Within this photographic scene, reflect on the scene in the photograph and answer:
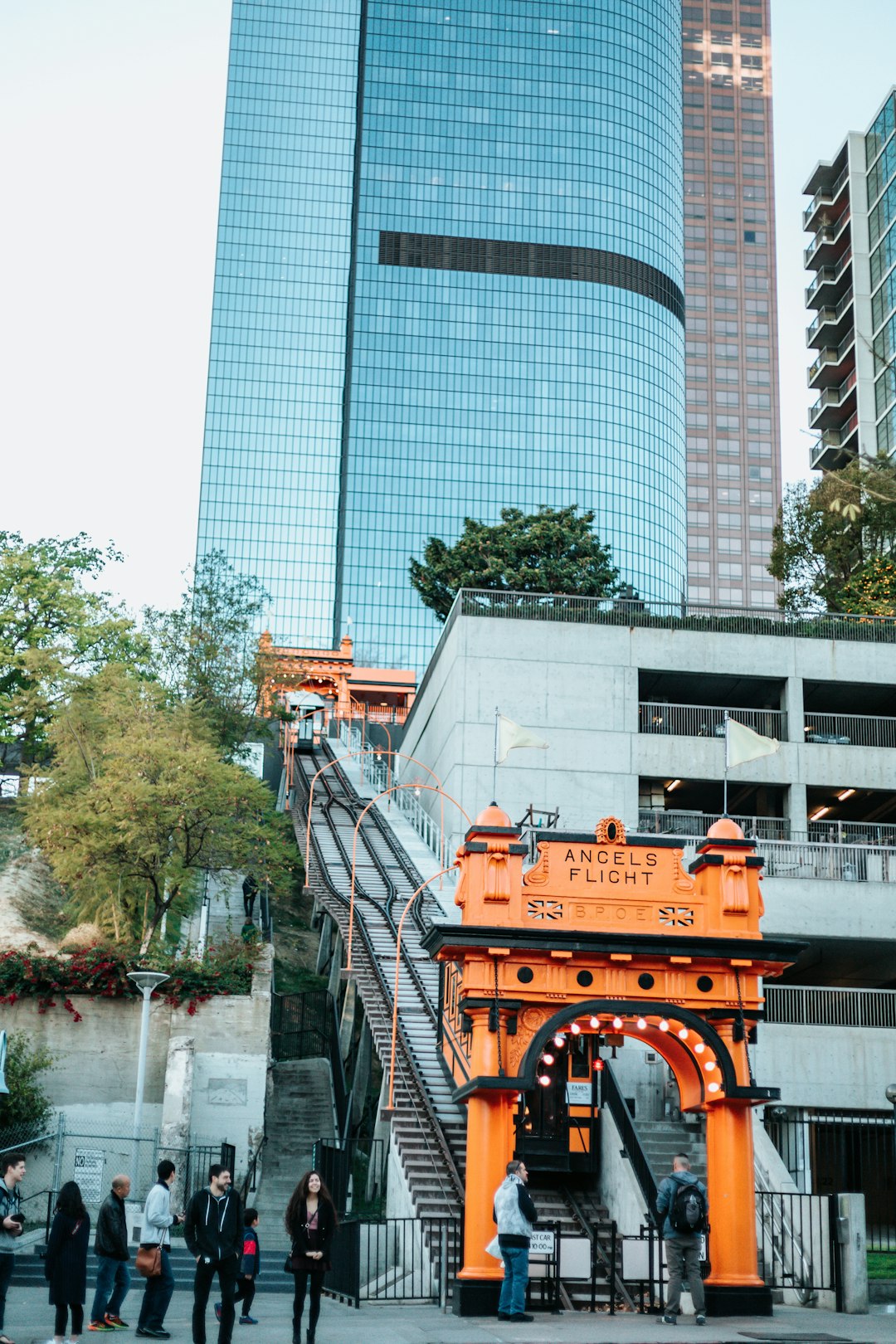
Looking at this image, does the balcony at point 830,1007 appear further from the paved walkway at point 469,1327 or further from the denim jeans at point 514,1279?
the denim jeans at point 514,1279

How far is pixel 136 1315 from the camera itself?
54.8 ft

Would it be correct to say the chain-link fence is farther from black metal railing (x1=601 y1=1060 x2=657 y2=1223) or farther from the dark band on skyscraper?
the dark band on skyscraper

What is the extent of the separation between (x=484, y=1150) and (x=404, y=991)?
1228cm

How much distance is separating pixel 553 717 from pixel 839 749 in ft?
28.1

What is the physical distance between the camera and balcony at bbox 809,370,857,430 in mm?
88312

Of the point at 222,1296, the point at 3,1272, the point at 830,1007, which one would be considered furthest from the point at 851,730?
the point at 3,1272

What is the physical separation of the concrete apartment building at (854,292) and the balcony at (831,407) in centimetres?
5

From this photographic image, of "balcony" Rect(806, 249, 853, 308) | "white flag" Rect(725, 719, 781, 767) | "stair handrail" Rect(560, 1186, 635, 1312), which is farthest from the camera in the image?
"balcony" Rect(806, 249, 853, 308)

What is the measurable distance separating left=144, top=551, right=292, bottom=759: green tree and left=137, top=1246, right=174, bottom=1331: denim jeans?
106 feet

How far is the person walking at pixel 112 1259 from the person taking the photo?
14.8 metres

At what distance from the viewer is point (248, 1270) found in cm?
1839

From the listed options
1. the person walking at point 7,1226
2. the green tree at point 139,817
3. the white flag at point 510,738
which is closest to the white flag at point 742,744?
the white flag at point 510,738

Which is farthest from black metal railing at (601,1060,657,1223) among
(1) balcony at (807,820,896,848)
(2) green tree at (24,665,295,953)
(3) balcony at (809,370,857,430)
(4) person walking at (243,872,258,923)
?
(3) balcony at (809,370,857,430)

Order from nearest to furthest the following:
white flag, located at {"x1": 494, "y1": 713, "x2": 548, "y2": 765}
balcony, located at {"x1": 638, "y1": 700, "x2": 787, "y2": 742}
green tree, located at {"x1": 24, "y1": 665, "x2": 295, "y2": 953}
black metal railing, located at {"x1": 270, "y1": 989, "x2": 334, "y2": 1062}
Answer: white flag, located at {"x1": 494, "y1": 713, "x2": 548, "y2": 765} → green tree, located at {"x1": 24, "y1": 665, "x2": 295, "y2": 953} → black metal railing, located at {"x1": 270, "y1": 989, "x2": 334, "y2": 1062} → balcony, located at {"x1": 638, "y1": 700, "x2": 787, "y2": 742}
